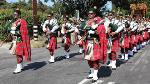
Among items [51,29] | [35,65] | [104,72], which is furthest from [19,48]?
[104,72]

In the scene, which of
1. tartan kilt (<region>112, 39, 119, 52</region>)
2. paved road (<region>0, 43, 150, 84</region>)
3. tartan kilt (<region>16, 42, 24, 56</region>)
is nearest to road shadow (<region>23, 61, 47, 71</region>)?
paved road (<region>0, 43, 150, 84</region>)

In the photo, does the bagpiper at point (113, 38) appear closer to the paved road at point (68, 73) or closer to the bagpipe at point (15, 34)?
the paved road at point (68, 73)

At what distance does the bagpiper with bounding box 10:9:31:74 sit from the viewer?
12.7 metres

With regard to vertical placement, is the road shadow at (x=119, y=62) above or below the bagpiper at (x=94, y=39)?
below

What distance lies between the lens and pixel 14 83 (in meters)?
11.1

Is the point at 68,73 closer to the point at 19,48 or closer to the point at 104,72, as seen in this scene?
the point at 104,72

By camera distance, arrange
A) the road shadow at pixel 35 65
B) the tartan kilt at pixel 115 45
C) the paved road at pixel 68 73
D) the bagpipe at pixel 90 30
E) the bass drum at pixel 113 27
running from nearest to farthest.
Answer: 1. the bagpipe at pixel 90 30
2. the paved road at pixel 68 73
3. the bass drum at pixel 113 27
4. the road shadow at pixel 35 65
5. the tartan kilt at pixel 115 45

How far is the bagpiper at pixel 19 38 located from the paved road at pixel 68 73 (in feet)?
1.87

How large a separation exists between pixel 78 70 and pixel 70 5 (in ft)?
97.3

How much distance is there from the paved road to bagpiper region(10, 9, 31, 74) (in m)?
0.57

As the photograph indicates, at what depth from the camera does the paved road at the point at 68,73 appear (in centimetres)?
1145

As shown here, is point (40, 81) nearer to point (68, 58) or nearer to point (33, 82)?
point (33, 82)

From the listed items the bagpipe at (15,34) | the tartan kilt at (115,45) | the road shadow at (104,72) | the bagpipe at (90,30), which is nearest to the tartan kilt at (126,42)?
the tartan kilt at (115,45)

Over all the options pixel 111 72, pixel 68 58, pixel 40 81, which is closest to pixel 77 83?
pixel 40 81
